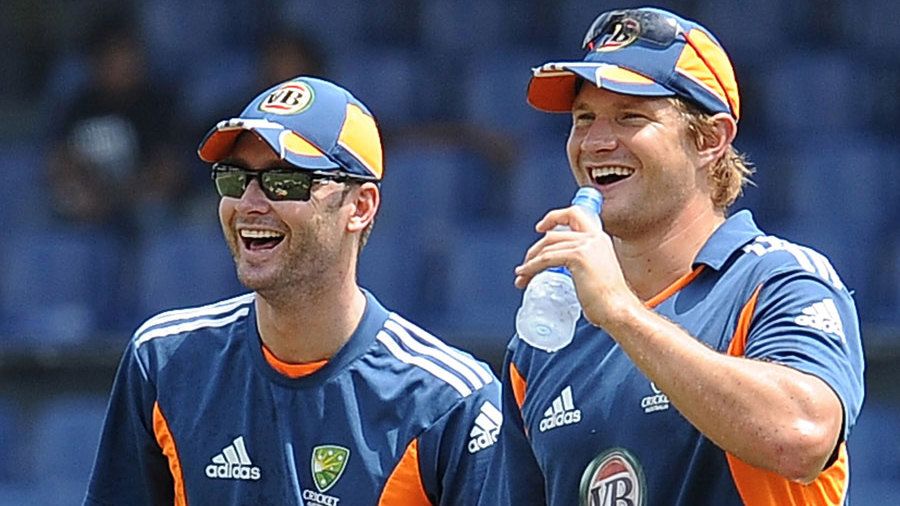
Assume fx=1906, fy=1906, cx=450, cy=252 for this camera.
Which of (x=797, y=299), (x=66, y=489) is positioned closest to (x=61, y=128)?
(x=66, y=489)

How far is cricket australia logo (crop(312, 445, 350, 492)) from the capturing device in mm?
4004

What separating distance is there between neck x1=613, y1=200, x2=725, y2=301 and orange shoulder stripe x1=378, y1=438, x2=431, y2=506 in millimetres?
744

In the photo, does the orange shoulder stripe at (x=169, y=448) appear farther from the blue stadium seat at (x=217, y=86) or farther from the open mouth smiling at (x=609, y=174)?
the blue stadium seat at (x=217, y=86)

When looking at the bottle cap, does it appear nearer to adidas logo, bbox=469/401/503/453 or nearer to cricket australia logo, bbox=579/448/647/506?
cricket australia logo, bbox=579/448/647/506

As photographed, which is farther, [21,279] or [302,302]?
[21,279]

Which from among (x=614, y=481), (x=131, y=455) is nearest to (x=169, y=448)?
(x=131, y=455)

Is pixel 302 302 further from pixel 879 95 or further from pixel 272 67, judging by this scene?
pixel 879 95

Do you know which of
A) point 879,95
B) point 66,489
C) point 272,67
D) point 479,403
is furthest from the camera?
point 879,95

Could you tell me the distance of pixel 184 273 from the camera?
8.97 meters

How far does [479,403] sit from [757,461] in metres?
1.14

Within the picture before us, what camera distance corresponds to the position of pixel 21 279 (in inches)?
366

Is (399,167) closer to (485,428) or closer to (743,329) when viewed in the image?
(485,428)

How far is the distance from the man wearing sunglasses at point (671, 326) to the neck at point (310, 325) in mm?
561

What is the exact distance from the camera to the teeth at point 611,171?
339 centimetres
